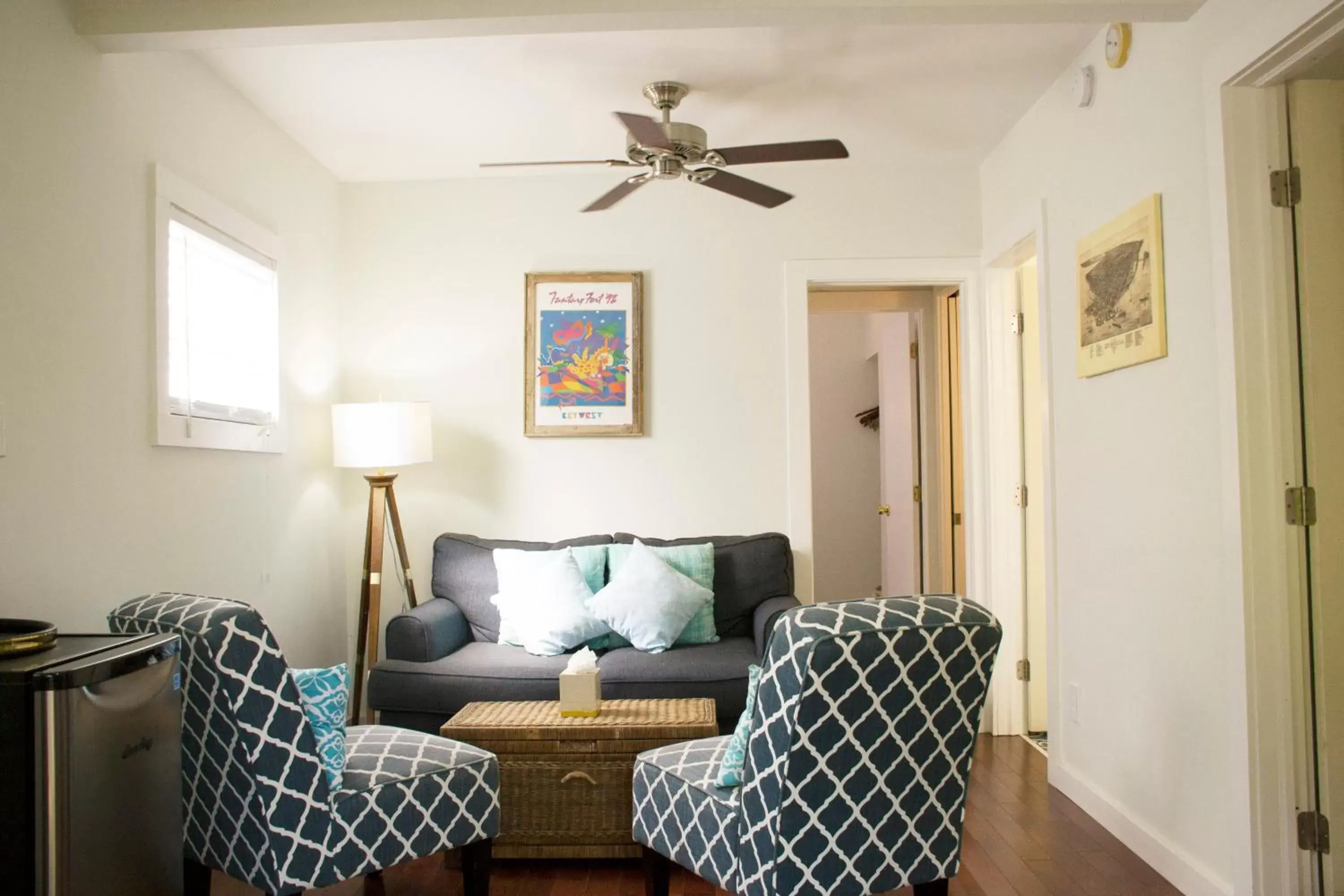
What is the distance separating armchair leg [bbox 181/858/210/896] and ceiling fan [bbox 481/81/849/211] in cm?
213

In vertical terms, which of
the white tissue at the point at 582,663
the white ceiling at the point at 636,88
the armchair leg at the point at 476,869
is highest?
the white ceiling at the point at 636,88

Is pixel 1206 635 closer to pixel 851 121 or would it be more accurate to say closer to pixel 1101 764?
pixel 1101 764

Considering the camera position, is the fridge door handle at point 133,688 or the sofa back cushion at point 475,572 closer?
the fridge door handle at point 133,688

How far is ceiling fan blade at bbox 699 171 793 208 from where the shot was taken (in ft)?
10.5

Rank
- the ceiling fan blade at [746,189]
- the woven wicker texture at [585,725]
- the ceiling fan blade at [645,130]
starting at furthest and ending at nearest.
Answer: the ceiling fan blade at [746,189] < the woven wicker texture at [585,725] < the ceiling fan blade at [645,130]

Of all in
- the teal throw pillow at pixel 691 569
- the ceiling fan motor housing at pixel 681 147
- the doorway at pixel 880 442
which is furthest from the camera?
the doorway at pixel 880 442

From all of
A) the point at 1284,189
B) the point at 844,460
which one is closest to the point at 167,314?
the point at 1284,189

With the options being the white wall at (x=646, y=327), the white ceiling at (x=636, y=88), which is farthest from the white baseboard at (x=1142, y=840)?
the white ceiling at (x=636, y=88)

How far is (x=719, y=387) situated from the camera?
436 centimetres

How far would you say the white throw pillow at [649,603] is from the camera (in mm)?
3637

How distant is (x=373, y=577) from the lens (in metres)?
3.95

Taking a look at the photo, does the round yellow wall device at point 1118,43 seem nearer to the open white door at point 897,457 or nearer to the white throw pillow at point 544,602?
the open white door at point 897,457

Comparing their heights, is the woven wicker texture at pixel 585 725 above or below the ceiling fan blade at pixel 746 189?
below

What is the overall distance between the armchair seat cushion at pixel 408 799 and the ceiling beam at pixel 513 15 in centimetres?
189
